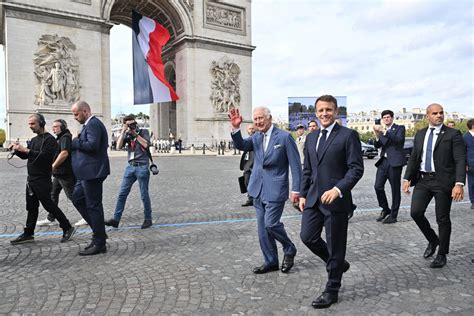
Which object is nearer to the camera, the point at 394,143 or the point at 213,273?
the point at 213,273

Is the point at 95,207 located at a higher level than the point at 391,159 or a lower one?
lower

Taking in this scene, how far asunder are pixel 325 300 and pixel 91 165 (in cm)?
309

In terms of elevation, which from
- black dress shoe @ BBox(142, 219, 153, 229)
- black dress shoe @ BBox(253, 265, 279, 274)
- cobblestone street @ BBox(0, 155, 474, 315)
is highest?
black dress shoe @ BBox(142, 219, 153, 229)

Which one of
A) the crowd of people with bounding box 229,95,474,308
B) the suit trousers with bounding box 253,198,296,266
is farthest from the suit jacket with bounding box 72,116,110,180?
the suit trousers with bounding box 253,198,296,266

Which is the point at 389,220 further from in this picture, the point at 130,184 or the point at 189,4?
the point at 189,4

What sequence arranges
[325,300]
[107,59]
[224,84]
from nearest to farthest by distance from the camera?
[325,300] < [107,59] < [224,84]

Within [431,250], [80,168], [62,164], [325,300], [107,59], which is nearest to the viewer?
[325,300]

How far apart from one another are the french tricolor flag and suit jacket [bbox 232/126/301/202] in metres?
23.5

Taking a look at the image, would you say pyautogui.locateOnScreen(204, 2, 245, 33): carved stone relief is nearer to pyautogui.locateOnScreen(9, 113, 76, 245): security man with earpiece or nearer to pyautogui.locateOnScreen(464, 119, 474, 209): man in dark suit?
pyautogui.locateOnScreen(464, 119, 474, 209): man in dark suit

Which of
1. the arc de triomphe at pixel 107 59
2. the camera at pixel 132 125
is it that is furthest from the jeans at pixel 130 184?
the arc de triomphe at pixel 107 59

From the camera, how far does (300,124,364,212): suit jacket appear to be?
3096 mm

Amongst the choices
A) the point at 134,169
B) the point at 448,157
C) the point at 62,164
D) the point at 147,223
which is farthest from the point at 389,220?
the point at 62,164

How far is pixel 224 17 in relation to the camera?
105ft

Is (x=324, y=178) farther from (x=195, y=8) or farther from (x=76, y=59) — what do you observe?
(x=195, y=8)
